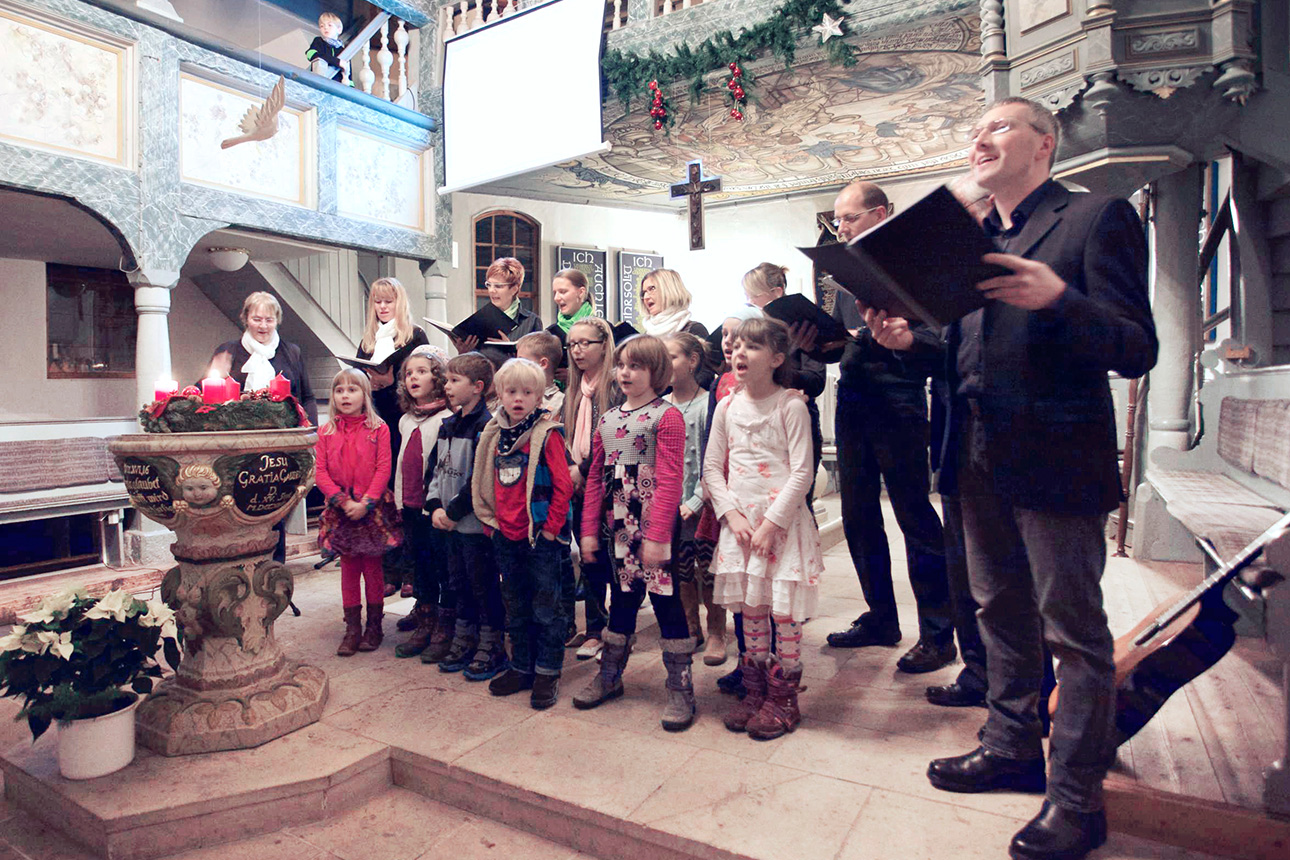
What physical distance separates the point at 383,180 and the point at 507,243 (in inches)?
125

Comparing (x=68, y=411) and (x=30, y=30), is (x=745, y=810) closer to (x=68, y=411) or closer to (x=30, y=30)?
(x=30, y=30)

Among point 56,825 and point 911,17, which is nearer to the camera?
point 56,825

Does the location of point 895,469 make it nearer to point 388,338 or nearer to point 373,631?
point 373,631

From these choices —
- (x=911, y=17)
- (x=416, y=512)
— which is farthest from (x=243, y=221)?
(x=911, y=17)

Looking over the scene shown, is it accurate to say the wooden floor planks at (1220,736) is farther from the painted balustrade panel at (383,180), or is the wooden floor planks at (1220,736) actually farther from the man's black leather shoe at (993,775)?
the painted balustrade panel at (383,180)

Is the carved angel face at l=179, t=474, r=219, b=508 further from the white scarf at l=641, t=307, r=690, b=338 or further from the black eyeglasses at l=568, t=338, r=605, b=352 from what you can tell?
the white scarf at l=641, t=307, r=690, b=338

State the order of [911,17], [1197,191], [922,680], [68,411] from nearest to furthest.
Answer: [922,680]
[1197,191]
[911,17]
[68,411]

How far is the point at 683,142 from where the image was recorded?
8656 mm

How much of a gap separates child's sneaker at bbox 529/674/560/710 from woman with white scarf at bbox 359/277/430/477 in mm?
1547

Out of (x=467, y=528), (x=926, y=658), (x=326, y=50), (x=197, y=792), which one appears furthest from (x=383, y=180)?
(x=926, y=658)

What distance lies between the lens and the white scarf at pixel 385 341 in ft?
13.0

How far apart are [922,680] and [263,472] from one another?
2471mm

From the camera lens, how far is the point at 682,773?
7.57 ft

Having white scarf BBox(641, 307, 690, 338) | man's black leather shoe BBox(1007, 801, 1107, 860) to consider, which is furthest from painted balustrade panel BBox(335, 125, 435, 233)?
man's black leather shoe BBox(1007, 801, 1107, 860)
